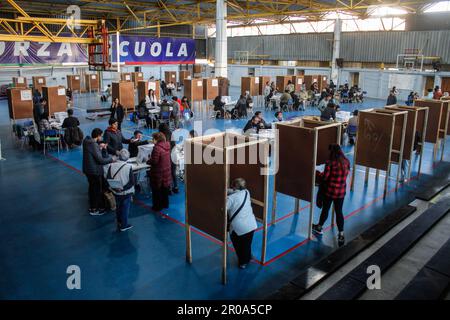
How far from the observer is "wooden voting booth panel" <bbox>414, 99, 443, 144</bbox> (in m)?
10.2

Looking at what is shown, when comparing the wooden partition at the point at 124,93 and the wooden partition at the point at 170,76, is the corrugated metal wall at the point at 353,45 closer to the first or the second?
the wooden partition at the point at 170,76

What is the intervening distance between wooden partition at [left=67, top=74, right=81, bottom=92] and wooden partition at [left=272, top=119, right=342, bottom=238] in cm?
2551

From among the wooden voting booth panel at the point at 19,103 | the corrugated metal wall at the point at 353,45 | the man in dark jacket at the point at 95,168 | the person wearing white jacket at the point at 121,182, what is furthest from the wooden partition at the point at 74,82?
the person wearing white jacket at the point at 121,182

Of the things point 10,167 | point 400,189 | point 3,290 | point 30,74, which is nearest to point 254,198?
point 3,290

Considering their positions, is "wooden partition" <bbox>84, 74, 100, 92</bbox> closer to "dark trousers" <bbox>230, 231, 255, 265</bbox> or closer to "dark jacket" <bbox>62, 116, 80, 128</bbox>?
"dark jacket" <bbox>62, 116, 80, 128</bbox>

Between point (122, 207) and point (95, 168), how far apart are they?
114 centimetres

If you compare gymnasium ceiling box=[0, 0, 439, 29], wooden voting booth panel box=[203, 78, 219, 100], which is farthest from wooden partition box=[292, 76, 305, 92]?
wooden voting booth panel box=[203, 78, 219, 100]

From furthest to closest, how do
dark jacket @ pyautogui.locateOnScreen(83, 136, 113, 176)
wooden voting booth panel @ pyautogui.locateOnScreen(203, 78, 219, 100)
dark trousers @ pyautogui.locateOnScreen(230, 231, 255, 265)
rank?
1. wooden voting booth panel @ pyautogui.locateOnScreen(203, 78, 219, 100)
2. dark jacket @ pyautogui.locateOnScreen(83, 136, 113, 176)
3. dark trousers @ pyautogui.locateOnScreen(230, 231, 255, 265)

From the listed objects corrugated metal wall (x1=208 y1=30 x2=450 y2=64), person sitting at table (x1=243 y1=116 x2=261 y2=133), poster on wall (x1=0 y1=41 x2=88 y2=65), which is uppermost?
corrugated metal wall (x1=208 y1=30 x2=450 y2=64)

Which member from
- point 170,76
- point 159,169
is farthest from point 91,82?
point 159,169

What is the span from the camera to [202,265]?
17.8 feet

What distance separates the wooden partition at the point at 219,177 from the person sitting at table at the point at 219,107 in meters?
12.2

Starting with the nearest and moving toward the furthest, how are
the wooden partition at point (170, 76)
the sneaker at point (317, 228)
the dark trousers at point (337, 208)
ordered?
the dark trousers at point (337, 208), the sneaker at point (317, 228), the wooden partition at point (170, 76)

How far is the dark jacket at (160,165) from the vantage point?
687 centimetres
